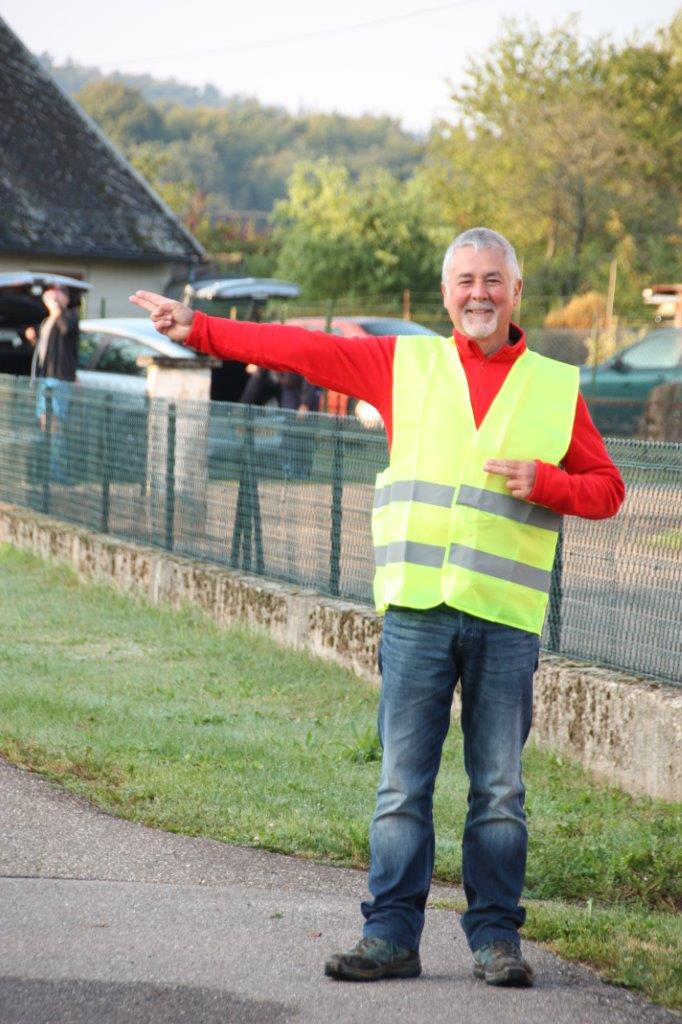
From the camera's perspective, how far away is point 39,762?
7172 mm

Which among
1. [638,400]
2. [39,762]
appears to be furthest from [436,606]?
[638,400]

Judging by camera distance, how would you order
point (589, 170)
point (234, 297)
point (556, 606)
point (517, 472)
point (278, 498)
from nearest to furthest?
point (517, 472) < point (556, 606) < point (278, 498) < point (234, 297) < point (589, 170)

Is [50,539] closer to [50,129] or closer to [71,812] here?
[71,812]

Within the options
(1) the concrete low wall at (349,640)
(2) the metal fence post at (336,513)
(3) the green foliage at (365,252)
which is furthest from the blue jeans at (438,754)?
(3) the green foliage at (365,252)

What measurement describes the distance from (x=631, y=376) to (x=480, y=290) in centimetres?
2119

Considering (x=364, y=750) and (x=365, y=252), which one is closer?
(x=364, y=750)

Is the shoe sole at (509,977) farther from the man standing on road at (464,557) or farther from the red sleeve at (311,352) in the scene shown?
the red sleeve at (311,352)

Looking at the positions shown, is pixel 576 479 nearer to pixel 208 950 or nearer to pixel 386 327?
pixel 208 950

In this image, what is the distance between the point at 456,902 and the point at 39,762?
2.37 metres

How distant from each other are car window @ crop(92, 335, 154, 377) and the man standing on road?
49.5 feet

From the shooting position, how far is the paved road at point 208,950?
4.31 m

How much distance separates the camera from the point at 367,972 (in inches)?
178

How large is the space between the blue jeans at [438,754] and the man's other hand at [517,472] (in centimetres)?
37

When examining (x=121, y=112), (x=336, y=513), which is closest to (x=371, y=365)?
(x=336, y=513)
